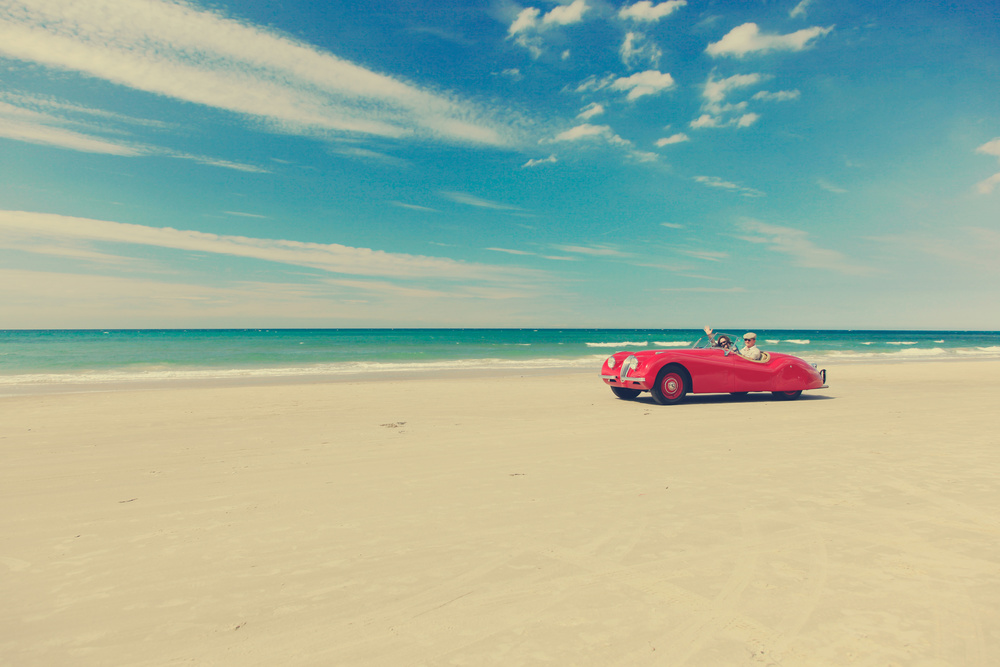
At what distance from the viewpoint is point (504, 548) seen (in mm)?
3689

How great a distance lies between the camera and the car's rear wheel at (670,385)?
10.8 m

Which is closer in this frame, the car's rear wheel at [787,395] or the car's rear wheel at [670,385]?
the car's rear wheel at [670,385]

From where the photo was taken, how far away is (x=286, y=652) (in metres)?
2.54

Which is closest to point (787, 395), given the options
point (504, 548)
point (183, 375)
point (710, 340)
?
point (710, 340)

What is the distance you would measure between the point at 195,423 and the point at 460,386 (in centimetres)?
732

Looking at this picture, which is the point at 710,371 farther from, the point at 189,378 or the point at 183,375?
the point at 183,375

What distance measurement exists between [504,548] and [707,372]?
8606 mm

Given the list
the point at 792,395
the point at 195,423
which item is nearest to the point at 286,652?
the point at 195,423

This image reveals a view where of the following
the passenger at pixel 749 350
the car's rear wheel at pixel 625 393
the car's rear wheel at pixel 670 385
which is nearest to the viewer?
the car's rear wheel at pixel 670 385

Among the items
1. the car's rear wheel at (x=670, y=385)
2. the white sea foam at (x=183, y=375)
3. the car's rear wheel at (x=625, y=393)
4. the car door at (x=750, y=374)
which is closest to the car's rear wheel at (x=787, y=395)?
the car door at (x=750, y=374)

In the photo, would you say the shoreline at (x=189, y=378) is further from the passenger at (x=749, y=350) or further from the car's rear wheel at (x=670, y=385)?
the passenger at (x=749, y=350)

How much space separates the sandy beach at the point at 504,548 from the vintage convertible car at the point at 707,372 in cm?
294

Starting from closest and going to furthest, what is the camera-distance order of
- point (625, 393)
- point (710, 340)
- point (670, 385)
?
point (670, 385) < point (710, 340) < point (625, 393)

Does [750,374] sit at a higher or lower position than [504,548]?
higher
